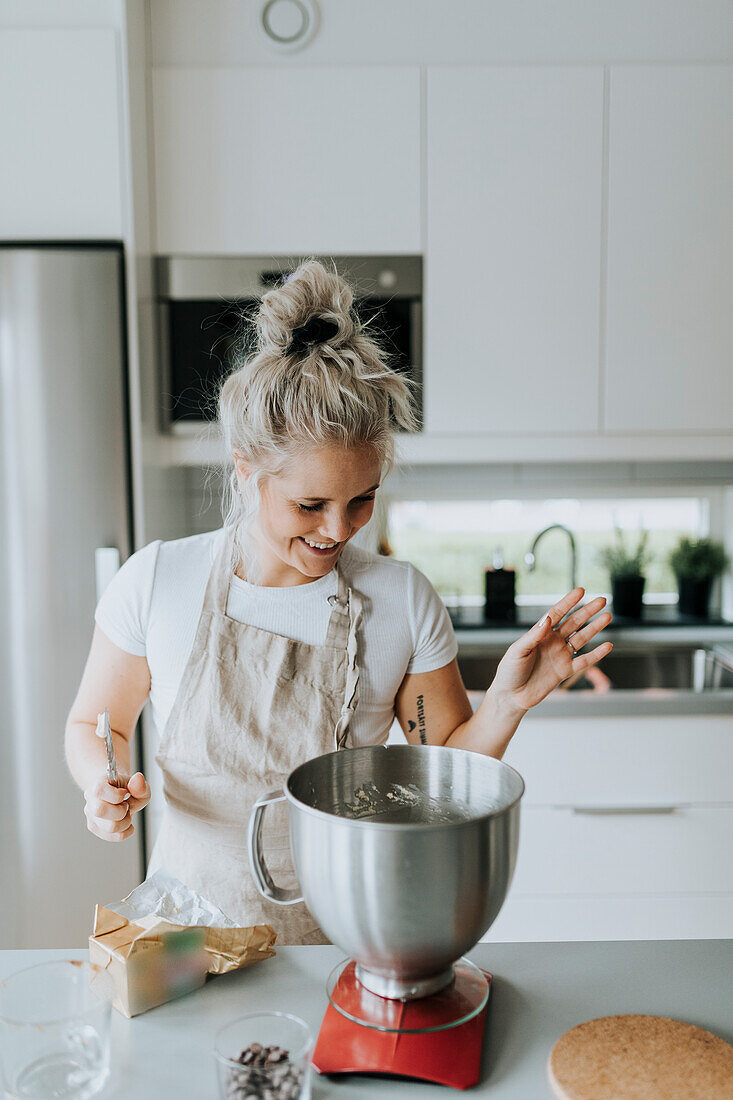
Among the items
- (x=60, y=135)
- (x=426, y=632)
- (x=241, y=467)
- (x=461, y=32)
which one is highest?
(x=461, y=32)

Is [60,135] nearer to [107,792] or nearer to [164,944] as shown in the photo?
[107,792]

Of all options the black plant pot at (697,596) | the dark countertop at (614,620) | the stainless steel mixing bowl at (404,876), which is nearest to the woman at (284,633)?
the stainless steel mixing bowl at (404,876)

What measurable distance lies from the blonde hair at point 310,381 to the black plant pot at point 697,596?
1.63 meters

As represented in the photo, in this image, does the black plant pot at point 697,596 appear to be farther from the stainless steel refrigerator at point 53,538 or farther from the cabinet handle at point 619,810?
the stainless steel refrigerator at point 53,538

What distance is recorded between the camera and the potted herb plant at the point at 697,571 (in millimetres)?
2484

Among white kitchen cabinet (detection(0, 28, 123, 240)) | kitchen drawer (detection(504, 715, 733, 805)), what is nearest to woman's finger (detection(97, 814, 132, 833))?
kitchen drawer (detection(504, 715, 733, 805))

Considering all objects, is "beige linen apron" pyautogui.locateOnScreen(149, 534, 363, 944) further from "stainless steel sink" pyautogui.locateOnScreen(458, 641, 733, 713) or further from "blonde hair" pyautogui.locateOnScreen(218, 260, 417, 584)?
"stainless steel sink" pyautogui.locateOnScreen(458, 641, 733, 713)

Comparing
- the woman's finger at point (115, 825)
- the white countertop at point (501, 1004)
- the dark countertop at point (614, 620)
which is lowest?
the dark countertop at point (614, 620)

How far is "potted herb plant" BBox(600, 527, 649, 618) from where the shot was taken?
2.47m

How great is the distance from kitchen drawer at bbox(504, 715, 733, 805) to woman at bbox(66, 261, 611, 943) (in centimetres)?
85

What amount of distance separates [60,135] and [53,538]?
850mm

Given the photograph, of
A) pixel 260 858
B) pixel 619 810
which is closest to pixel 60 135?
pixel 260 858

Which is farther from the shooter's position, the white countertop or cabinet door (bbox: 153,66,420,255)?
cabinet door (bbox: 153,66,420,255)

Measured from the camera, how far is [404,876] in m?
0.61
